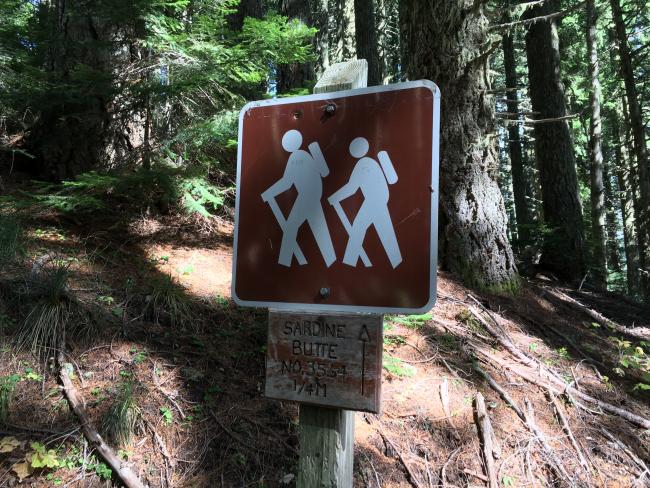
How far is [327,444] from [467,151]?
4.82 metres

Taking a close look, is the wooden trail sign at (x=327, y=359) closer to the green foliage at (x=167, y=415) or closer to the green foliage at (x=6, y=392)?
the green foliage at (x=167, y=415)

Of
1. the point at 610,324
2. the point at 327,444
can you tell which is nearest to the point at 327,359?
the point at 327,444

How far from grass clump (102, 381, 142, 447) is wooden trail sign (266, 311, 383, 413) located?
1647 mm

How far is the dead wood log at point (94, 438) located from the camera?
254 centimetres

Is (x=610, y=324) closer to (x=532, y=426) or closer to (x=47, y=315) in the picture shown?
(x=532, y=426)

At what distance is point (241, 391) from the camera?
3.35m

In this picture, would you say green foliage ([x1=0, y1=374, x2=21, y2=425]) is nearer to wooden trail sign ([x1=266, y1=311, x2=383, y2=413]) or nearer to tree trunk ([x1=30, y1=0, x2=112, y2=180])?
wooden trail sign ([x1=266, y1=311, x2=383, y2=413])

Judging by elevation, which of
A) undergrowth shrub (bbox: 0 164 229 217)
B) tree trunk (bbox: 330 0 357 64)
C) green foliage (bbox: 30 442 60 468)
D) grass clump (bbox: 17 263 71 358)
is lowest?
green foliage (bbox: 30 442 60 468)

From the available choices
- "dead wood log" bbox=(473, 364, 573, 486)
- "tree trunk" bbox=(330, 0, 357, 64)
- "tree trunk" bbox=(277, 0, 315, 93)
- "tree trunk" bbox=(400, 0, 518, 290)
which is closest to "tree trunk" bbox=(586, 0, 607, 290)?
"tree trunk" bbox=(330, 0, 357, 64)

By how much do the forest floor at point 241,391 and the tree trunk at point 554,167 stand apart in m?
4.24

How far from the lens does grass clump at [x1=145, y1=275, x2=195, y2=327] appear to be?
385cm

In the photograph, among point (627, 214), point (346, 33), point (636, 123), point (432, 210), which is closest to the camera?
point (432, 210)

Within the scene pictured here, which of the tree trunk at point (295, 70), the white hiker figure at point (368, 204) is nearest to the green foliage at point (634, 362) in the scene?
the white hiker figure at point (368, 204)

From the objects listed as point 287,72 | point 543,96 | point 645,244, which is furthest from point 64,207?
point 645,244
